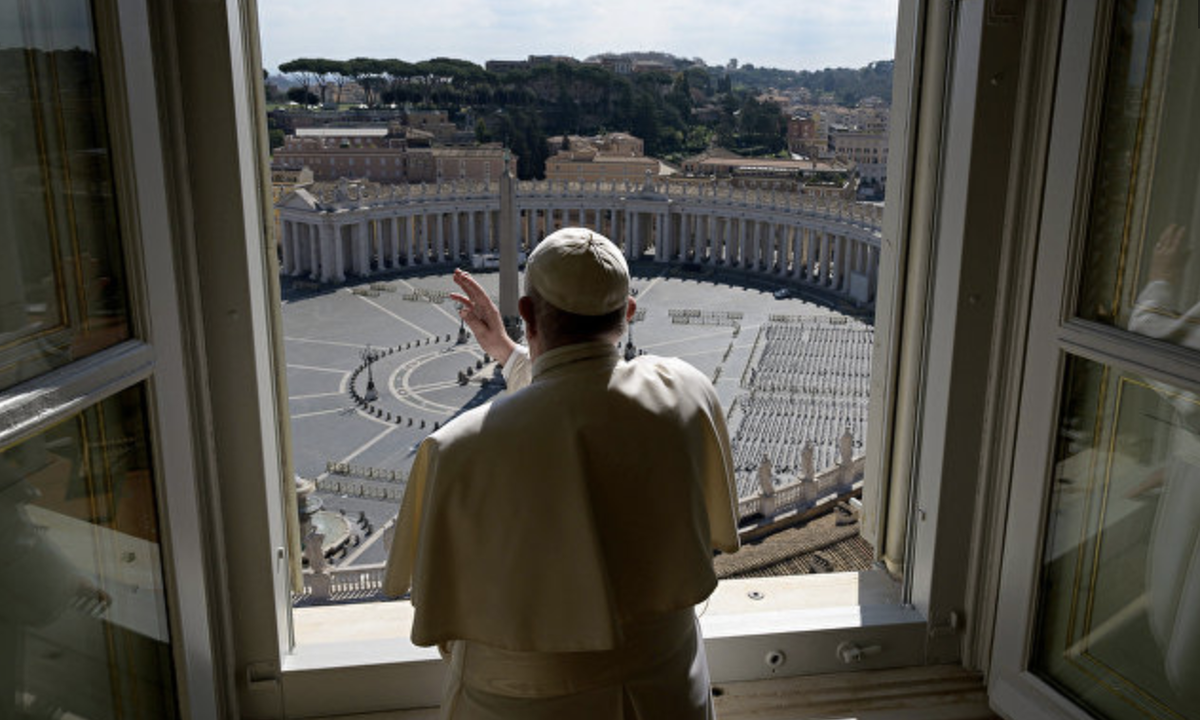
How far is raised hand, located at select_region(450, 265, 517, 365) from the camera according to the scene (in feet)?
3.57

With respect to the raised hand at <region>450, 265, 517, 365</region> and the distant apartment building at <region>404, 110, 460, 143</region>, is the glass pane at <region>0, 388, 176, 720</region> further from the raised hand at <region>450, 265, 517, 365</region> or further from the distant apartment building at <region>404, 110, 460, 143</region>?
the distant apartment building at <region>404, 110, 460, 143</region>

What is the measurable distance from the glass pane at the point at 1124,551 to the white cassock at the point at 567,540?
0.51 m

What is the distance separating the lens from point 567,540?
0.80 meters

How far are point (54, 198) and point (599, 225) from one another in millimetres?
23138

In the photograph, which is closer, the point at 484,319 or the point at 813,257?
the point at 484,319

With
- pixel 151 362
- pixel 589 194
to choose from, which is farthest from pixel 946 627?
pixel 589 194

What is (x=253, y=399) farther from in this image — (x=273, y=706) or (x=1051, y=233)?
(x=1051, y=233)

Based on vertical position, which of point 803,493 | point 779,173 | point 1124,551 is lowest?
point 803,493

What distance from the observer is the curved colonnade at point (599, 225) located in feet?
67.4

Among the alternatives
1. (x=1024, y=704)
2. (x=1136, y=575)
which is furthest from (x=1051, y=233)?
(x=1024, y=704)

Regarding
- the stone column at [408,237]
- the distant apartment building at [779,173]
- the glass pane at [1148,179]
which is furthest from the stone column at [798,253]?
the glass pane at [1148,179]

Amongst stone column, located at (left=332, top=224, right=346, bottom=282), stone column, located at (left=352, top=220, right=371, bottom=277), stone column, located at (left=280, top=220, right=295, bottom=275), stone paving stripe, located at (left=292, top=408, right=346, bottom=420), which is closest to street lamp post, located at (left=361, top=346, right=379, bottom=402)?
stone paving stripe, located at (left=292, top=408, right=346, bottom=420)

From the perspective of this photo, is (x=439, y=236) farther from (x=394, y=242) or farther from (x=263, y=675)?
(x=263, y=675)

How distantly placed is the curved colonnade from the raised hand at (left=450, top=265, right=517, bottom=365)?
62.4 ft
